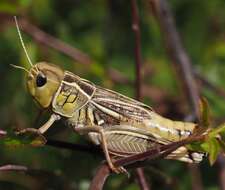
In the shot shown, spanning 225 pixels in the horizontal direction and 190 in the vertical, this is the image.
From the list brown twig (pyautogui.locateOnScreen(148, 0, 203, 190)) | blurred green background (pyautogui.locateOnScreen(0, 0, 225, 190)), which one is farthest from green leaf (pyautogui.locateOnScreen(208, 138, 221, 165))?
brown twig (pyautogui.locateOnScreen(148, 0, 203, 190))

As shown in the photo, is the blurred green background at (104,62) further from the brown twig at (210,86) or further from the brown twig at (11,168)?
the brown twig at (11,168)

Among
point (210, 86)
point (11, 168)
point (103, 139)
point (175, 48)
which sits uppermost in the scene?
point (175, 48)

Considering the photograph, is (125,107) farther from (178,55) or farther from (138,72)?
(178,55)

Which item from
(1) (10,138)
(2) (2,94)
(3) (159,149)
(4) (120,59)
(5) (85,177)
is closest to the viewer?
(3) (159,149)

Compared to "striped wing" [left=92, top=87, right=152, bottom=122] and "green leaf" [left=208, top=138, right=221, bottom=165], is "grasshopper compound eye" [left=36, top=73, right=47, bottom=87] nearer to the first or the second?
"striped wing" [left=92, top=87, right=152, bottom=122]

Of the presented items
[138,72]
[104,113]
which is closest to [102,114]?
[104,113]

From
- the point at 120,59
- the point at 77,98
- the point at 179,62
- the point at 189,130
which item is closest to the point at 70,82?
the point at 77,98

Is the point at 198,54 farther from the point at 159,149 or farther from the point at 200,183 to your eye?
the point at 159,149
